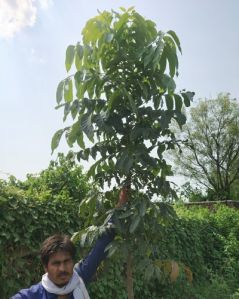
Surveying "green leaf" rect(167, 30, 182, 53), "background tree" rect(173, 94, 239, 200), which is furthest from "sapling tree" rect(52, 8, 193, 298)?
"background tree" rect(173, 94, 239, 200)

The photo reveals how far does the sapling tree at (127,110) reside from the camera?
11.2ft

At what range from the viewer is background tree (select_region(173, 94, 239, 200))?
30.2 meters

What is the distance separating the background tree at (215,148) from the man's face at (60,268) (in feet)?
88.7

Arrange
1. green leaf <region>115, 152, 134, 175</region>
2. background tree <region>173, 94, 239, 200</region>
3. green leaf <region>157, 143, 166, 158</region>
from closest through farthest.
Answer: green leaf <region>115, 152, 134, 175</region>, green leaf <region>157, 143, 166, 158</region>, background tree <region>173, 94, 239, 200</region>

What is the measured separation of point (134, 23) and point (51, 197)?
285 cm

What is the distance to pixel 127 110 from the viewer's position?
3.60 meters

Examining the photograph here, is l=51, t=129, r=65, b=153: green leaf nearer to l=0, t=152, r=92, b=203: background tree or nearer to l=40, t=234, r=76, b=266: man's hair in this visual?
l=40, t=234, r=76, b=266: man's hair

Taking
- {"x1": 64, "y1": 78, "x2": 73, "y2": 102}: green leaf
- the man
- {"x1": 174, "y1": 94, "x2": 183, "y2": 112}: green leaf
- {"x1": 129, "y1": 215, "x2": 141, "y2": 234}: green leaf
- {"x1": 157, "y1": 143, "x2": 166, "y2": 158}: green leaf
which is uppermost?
{"x1": 64, "y1": 78, "x2": 73, "y2": 102}: green leaf

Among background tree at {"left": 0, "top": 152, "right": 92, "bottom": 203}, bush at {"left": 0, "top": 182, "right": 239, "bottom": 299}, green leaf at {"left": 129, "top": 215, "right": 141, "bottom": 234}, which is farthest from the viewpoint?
background tree at {"left": 0, "top": 152, "right": 92, "bottom": 203}

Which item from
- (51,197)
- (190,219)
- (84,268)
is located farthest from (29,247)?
(190,219)

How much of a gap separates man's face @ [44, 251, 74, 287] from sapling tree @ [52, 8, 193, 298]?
54 cm

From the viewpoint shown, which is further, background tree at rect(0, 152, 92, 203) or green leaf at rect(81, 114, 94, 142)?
background tree at rect(0, 152, 92, 203)

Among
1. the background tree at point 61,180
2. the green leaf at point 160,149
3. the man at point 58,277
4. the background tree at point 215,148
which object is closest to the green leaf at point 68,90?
the green leaf at point 160,149

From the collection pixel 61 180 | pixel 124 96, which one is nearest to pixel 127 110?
pixel 124 96
